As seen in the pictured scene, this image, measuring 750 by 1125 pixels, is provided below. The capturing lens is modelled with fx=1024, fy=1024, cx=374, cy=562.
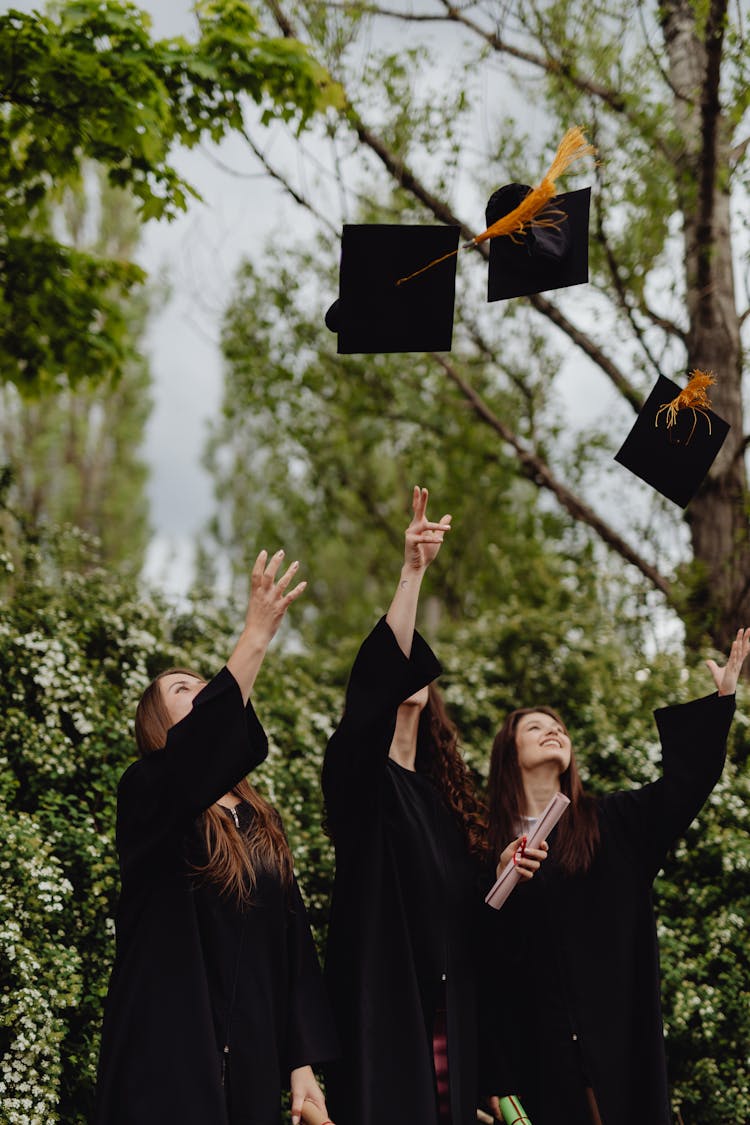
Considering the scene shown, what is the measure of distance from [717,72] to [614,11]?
3.95ft

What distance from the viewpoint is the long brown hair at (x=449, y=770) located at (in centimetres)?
345

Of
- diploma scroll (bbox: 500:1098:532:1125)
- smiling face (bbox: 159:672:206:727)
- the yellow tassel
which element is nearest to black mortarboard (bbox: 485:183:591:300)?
the yellow tassel

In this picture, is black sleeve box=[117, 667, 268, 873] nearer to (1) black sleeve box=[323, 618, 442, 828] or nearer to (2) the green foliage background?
(1) black sleeve box=[323, 618, 442, 828]

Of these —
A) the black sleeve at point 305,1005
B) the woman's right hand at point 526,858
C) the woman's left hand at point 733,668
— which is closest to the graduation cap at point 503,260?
the woman's left hand at point 733,668

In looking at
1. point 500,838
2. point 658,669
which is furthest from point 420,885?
point 658,669

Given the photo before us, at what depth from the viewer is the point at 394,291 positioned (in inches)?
132

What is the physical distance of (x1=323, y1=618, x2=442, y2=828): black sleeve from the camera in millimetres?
2953

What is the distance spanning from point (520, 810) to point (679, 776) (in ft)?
1.82

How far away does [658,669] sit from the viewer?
599 cm

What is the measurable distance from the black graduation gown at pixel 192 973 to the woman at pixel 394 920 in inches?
6.3

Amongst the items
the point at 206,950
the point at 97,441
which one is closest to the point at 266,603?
the point at 206,950

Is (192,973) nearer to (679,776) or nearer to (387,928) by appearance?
(387,928)

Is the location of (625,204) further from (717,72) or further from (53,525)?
(53,525)

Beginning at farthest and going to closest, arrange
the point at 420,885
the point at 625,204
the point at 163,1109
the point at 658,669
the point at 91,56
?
the point at 625,204 < the point at 658,669 < the point at 91,56 < the point at 420,885 < the point at 163,1109
